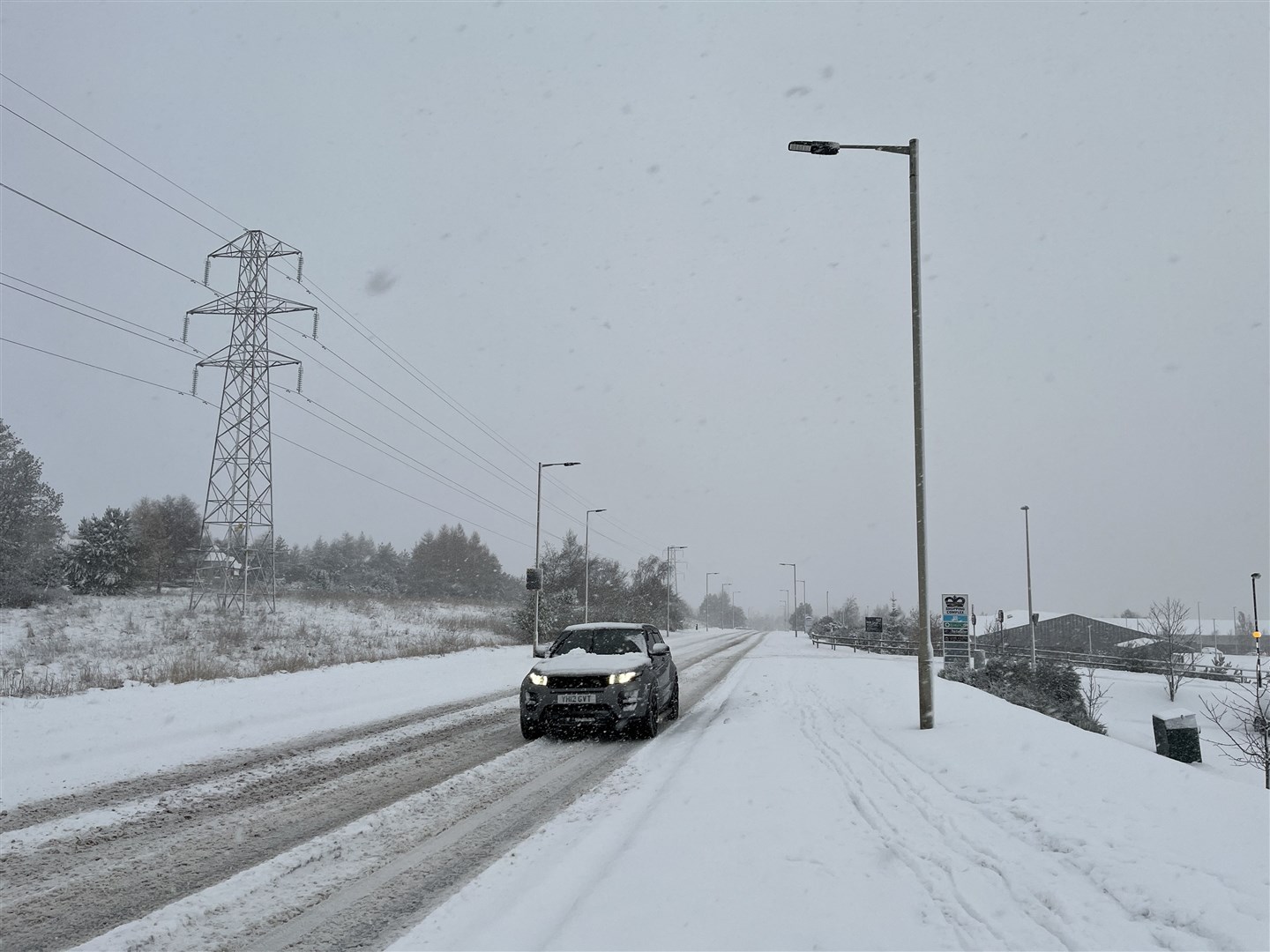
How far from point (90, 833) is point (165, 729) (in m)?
5.51

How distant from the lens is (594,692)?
10.5 meters

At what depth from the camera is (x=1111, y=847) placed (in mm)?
4902

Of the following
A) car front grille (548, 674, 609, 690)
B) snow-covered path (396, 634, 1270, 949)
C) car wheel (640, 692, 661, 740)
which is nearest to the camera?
snow-covered path (396, 634, 1270, 949)

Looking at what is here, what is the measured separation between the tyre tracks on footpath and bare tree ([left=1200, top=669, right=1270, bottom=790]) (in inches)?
318

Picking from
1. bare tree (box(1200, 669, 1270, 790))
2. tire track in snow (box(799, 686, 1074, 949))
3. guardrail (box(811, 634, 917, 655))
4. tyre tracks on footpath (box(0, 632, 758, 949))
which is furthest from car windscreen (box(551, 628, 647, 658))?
guardrail (box(811, 634, 917, 655))

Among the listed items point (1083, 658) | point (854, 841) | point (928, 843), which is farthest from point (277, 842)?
point (1083, 658)

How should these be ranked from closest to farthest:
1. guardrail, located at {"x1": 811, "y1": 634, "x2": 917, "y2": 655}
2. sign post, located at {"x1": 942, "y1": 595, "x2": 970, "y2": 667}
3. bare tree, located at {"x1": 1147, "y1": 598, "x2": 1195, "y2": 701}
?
sign post, located at {"x1": 942, "y1": 595, "x2": 970, "y2": 667}
bare tree, located at {"x1": 1147, "y1": 598, "x2": 1195, "y2": 701}
guardrail, located at {"x1": 811, "y1": 634, "x2": 917, "y2": 655}

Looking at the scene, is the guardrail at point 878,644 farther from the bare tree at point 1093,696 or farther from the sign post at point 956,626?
the sign post at point 956,626

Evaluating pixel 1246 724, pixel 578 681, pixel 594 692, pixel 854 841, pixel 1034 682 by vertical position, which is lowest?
pixel 1034 682

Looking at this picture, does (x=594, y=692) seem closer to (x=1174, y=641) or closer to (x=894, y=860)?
(x=894, y=860)

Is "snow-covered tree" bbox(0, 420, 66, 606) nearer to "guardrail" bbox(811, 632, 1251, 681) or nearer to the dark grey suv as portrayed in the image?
the dark grey suv

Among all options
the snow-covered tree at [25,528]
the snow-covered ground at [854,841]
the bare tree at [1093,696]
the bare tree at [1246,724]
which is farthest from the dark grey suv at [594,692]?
the snow-covered tree at [25,528]

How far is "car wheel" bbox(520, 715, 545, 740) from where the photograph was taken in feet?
35.2

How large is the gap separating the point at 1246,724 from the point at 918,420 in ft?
48.6
